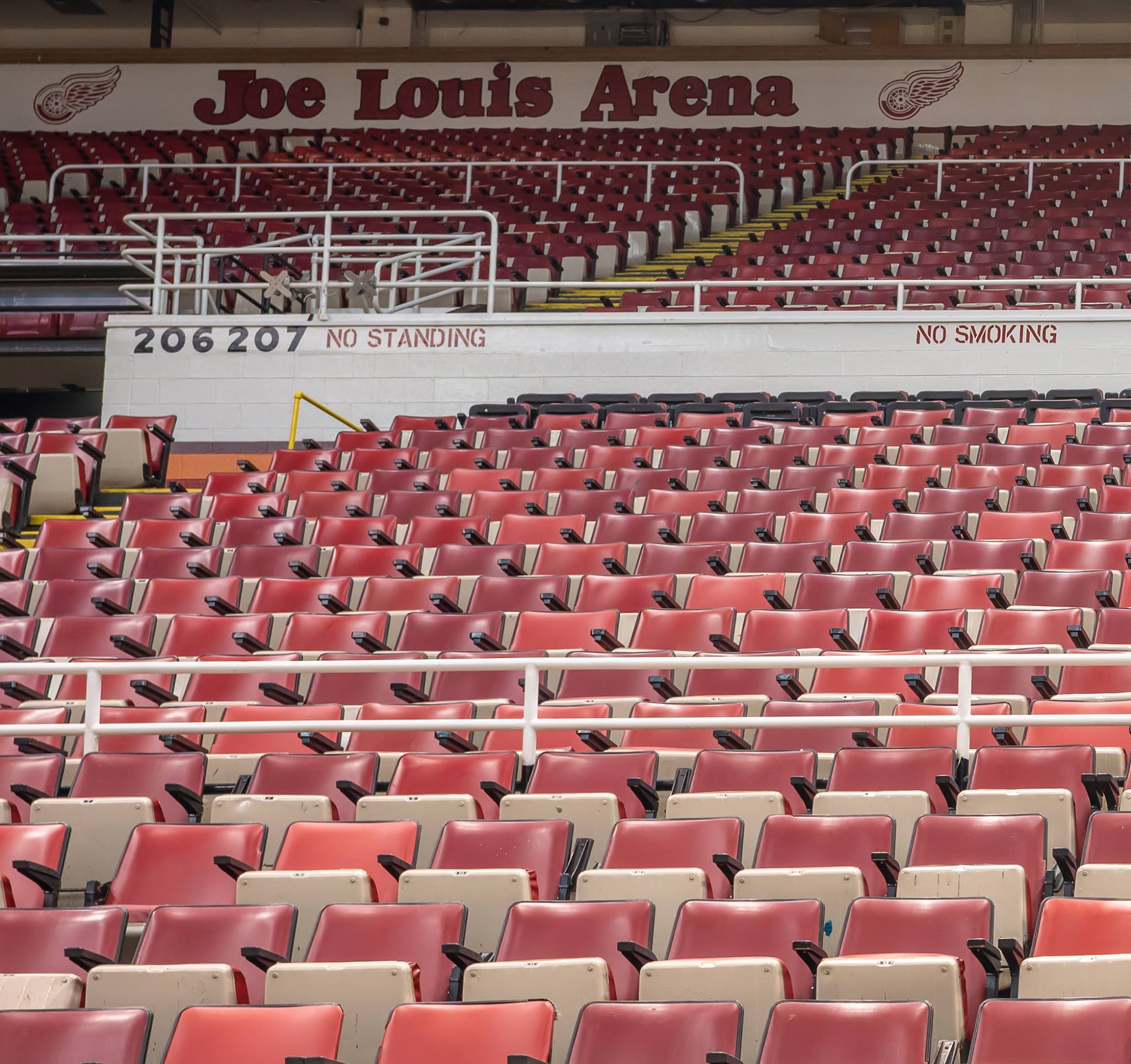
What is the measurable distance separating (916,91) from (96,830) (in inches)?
661

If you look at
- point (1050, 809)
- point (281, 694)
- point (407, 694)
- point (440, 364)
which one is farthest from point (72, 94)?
point (1050, 809)

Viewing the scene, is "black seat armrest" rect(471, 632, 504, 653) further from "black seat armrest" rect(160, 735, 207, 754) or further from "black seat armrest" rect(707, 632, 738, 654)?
"black seat armrest" rect(160, 735, 207, 754)

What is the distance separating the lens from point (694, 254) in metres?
14.0

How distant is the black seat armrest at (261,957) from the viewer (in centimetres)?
372

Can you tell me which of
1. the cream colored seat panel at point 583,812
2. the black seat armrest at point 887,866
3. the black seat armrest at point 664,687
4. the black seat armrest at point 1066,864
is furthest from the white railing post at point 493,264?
the black seat armrest at point 1066,864

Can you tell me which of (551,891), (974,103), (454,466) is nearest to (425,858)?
(551,891)

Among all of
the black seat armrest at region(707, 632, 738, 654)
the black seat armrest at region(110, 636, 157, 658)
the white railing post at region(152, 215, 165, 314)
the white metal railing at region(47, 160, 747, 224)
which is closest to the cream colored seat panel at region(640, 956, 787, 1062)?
the black seat armrest at region(707, 632, 738, 654)

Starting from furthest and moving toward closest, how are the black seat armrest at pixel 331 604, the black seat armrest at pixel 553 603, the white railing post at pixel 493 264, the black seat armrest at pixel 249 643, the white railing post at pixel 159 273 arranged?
the white railing post at pixel 159 273 → the white railing post at pixel 493 264 → the black seat armrest at pixel 331 604 → the black seat armrest at pixel 553 603 → the black seat armrest at pixel 249 643

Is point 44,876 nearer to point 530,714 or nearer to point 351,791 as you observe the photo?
point 351,791

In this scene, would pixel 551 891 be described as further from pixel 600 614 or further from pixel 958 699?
pixel 600 614

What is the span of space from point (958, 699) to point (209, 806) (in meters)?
2.35

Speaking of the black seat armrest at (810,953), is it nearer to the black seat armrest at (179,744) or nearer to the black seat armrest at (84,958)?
the black seat armrest at (84,958)

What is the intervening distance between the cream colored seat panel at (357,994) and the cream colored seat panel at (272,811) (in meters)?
0.98

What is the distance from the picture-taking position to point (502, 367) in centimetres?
1118
